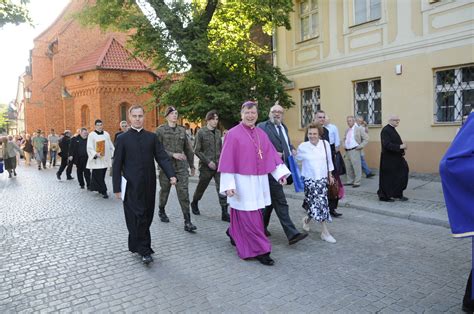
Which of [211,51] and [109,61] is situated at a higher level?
[109,61]

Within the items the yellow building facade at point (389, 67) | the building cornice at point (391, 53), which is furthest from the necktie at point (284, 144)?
the building cornice at point (391, 53)

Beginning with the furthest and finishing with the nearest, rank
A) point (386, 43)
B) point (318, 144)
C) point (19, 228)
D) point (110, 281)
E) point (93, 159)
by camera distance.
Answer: point (386, 43) < point (93, 159) < point (19, 228) < point (318, 144) < point (110, 281)

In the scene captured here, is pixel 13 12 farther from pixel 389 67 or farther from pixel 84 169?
pixel 389 67

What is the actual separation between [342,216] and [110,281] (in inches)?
187

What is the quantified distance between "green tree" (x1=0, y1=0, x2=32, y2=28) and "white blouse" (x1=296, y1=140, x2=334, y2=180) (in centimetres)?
1250

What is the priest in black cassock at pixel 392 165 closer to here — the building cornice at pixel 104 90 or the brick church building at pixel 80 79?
the brick church building at pixel 80 79

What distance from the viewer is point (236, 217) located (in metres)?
5.35

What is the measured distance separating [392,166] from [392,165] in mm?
22

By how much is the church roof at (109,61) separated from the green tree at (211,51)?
14327 millimetres

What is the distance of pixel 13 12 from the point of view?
Answer: 14.3 meters

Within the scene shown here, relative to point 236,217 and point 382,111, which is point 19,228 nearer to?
point 236,217

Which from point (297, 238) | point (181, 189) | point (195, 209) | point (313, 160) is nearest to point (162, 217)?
point (195, 209)

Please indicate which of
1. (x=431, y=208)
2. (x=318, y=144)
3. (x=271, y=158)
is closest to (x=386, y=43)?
(x=431, y=208)

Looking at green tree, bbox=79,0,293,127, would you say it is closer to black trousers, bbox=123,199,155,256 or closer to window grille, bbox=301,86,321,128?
window grille, bbox=301,86,321,128
